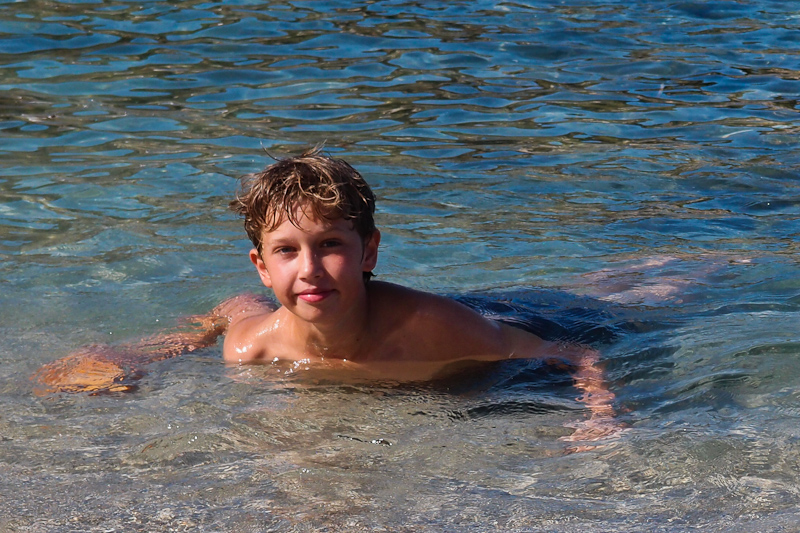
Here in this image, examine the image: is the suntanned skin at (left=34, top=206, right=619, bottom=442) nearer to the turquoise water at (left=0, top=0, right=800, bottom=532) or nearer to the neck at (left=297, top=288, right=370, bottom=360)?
the neck at (left=297, top=288, right=370, bottom=360)

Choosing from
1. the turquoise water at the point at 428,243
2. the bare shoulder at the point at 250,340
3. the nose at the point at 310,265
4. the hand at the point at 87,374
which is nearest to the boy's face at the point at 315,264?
the nose at the point at 310,265

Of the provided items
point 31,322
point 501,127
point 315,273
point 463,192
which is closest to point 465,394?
point 315,273

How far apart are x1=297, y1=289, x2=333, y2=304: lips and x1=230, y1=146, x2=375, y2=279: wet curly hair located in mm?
256

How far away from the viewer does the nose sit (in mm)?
3674

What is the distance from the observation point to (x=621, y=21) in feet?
38.3

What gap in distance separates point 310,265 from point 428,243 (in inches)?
93.0

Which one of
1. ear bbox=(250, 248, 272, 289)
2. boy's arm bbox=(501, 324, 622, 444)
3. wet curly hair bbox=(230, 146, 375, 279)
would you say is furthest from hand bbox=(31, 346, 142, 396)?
boy's arm bbox=(501, 324, 622, 444)

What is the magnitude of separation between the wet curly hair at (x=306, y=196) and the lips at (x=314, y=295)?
0.84 feet

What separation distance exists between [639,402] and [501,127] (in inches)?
188

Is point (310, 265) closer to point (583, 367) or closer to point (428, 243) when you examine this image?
point (583, 367)

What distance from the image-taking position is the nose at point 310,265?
3674 millimetres

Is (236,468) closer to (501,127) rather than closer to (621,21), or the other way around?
(501,127)

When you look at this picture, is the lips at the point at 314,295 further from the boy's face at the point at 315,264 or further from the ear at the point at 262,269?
the ear at the point at 262,269

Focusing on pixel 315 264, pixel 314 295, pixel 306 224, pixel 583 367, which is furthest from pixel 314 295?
pixel 583 367
